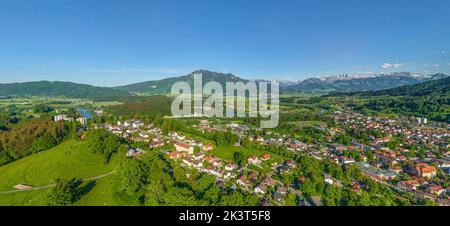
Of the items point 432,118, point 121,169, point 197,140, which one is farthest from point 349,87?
point 121,169

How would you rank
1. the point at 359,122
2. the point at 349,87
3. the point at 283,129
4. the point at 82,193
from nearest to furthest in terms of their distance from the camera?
the point at 82,193 < the point at 283,129 < the point at 359,122 < the point at 349,87

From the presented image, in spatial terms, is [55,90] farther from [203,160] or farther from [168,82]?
[203,160]

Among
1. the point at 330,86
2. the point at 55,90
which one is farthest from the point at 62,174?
the point at 330,86

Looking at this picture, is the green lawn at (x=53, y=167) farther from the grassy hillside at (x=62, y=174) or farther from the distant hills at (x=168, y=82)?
the distant hills at (x=168, y=82)

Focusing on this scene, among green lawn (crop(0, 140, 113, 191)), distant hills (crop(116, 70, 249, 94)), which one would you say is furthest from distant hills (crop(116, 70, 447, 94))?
green lawn (crop(0, 140, 113, 191))

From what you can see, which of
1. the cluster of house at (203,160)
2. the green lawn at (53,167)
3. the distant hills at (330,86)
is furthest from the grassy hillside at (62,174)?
the distant hills at (330,86)
